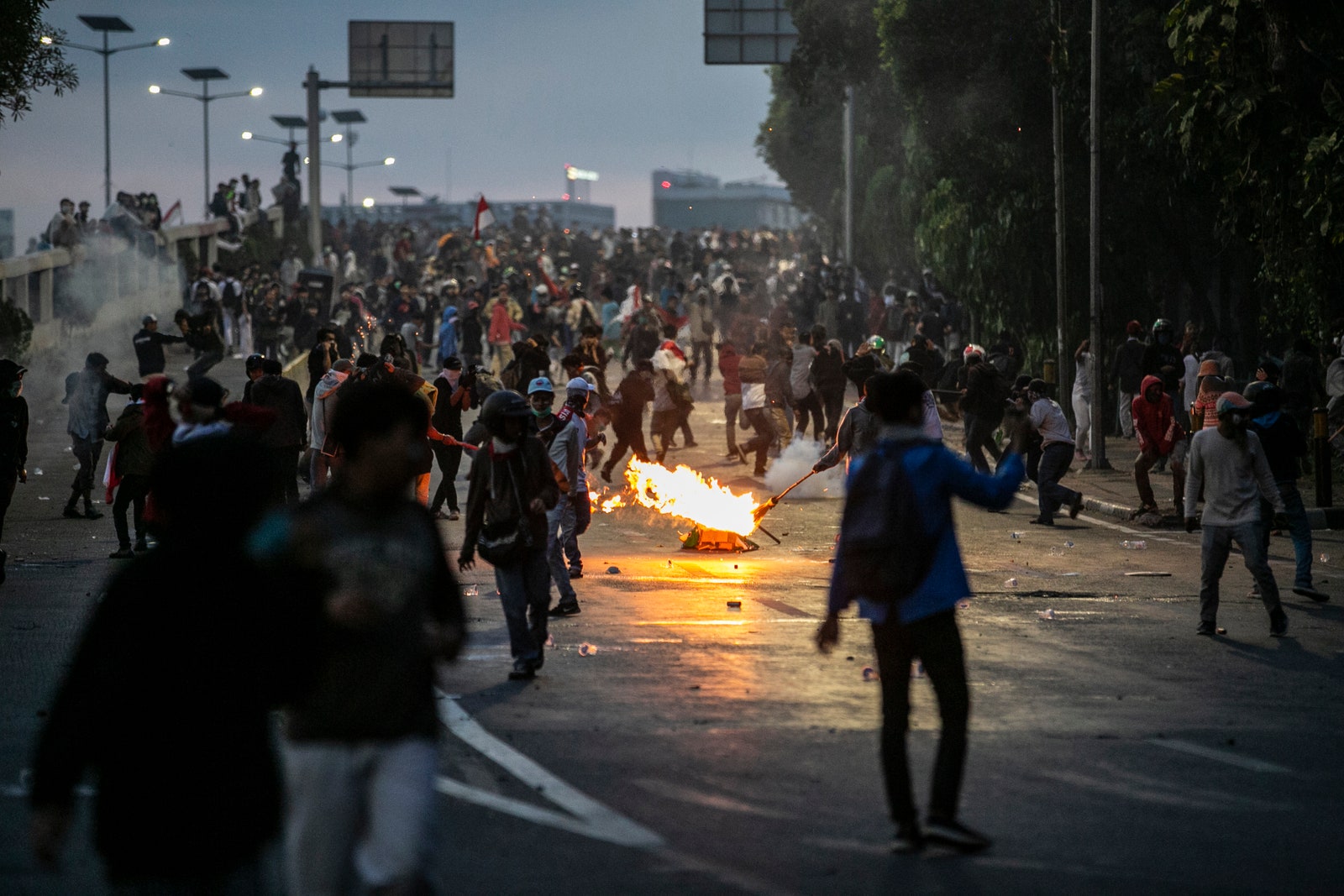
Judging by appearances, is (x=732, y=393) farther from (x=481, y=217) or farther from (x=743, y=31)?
(x=743, y=31)

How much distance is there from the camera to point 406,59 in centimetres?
4888

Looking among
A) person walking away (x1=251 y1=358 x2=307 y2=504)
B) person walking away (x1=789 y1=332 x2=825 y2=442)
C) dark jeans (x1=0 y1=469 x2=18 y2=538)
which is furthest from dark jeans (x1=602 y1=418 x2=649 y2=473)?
dark jeans (x1=0 y1=469 x2=18 y2=538)

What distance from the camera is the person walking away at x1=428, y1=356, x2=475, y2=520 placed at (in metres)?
17.6

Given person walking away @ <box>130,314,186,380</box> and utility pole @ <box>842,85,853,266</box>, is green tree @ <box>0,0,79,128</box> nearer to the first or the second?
person walking away @ <box>130,314,186,380</box>

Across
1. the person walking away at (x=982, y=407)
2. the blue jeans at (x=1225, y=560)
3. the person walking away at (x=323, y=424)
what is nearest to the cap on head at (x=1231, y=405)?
the blue jeans at (x=1225, y=560)

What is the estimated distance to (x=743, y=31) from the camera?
4172 centimetres

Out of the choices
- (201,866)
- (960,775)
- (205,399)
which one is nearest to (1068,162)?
(205,399)

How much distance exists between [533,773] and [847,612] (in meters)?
5.11

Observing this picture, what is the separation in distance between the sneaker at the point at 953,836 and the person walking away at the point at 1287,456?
7347 mm

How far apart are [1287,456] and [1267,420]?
1.00ft

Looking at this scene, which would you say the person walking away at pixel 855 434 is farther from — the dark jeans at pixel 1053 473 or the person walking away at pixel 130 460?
the person walking away at pixel 130 460

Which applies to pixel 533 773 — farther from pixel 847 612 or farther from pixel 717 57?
pixel 717 57

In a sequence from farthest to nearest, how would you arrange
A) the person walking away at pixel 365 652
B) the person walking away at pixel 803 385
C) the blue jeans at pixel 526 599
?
the person walking away at pixel 803 385, the blue jeans at pixel 526 599, the person walking away at pixel 365 652

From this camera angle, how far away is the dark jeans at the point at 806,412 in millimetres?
24781
